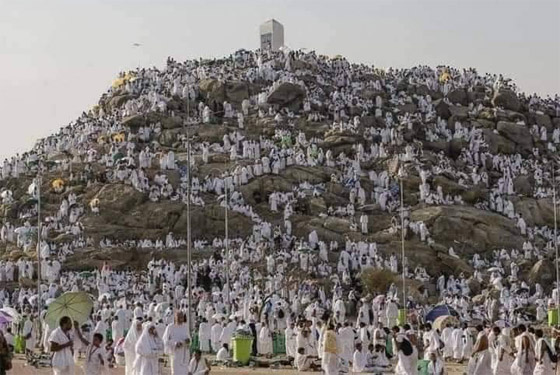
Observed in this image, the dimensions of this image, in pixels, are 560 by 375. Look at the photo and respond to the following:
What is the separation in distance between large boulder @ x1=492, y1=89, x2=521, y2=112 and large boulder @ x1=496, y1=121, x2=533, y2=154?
445 centimetres

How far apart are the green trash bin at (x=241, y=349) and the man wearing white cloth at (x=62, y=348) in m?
9.85

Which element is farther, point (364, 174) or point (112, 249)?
point (364, 174)

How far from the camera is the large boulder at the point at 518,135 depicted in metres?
72.2

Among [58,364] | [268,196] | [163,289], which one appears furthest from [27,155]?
[58,364]

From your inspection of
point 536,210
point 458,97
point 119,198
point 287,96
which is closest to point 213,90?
point 287,96

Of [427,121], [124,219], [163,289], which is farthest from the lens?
[427,121]

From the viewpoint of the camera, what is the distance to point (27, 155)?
6681 cm

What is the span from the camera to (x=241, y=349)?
25.8 metres

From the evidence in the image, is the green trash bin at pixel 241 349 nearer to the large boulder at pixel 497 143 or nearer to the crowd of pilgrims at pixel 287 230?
the crowd of pilgrims at pixel 287 230

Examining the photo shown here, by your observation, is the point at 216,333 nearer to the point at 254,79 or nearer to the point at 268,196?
the point at 268,196

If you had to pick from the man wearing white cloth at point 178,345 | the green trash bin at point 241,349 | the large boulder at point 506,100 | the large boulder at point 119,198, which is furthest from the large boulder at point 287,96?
the man wearing white cloth at point 178,345

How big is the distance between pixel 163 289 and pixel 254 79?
3560cm

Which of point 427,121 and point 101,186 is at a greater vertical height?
point 427,121

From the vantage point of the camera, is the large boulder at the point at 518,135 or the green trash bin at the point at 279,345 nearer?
the green trash bin at the point at 279,345
